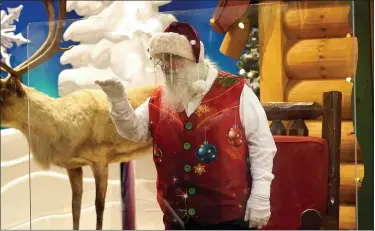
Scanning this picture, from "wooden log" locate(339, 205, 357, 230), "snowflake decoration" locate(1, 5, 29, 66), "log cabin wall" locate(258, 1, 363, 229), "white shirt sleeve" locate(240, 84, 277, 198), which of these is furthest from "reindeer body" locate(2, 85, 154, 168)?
"wooden log" locate(339, 205, 357, 230)

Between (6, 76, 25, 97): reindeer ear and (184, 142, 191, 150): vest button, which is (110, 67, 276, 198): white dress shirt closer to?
(184, 142, 191, 150): vest button

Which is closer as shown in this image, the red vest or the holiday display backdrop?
the red vest

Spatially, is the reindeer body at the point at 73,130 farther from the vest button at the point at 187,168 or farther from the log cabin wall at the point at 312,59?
the log cabin wall at the point at 312,59

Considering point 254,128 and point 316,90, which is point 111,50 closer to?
point 254,128

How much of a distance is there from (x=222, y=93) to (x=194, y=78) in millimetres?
113

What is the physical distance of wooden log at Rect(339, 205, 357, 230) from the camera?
1.68 m

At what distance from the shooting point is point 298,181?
5.46 ft

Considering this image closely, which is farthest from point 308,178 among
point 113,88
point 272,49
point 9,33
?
point 9,33

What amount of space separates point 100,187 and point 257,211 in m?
0.58

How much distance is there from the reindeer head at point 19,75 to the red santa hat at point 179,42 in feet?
1.31

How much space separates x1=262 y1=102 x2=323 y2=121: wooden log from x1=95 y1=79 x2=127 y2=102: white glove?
49 cm

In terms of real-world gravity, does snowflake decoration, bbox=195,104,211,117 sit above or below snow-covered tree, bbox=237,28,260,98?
below

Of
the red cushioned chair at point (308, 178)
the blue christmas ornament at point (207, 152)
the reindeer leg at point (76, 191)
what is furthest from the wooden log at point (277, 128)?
the reindeer leg at point (76, 191)

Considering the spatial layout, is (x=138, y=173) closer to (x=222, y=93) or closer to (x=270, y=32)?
(x=222, y=93)
